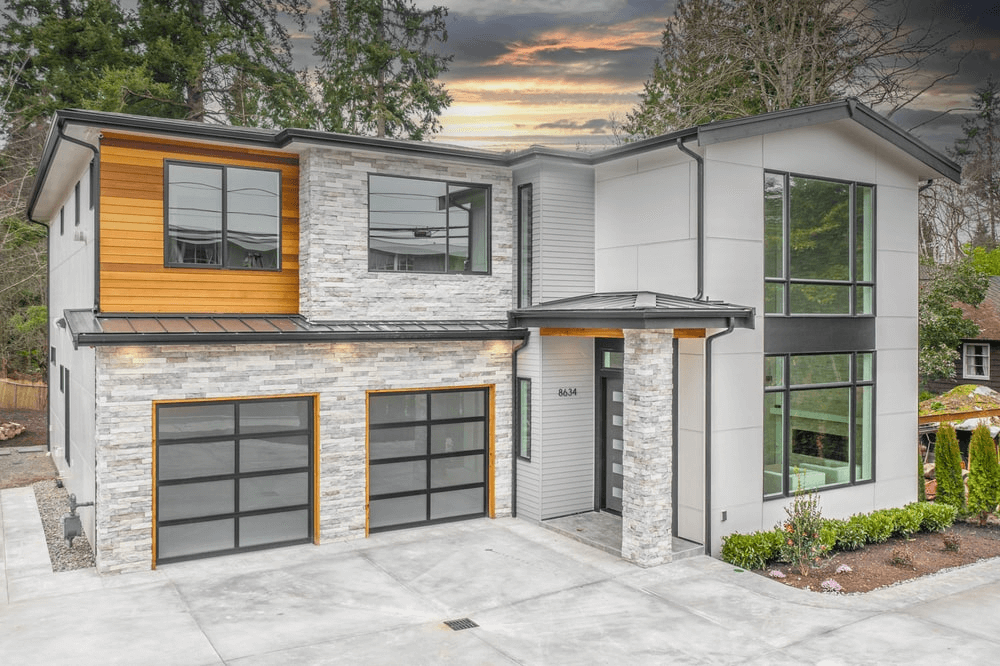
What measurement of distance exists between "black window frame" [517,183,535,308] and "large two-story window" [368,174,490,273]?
0.55 metres

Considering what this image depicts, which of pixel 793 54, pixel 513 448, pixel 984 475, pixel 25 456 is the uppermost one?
pixel 793 54

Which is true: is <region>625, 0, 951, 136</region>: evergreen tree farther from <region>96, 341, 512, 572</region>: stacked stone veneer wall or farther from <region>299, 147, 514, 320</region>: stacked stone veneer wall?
<region>96, 341, 512, 572</region>: stacked stone veneer wall

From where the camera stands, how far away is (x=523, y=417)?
11898mm

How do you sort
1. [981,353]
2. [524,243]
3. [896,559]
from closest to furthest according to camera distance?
[896,559], [524,243], [981,353]

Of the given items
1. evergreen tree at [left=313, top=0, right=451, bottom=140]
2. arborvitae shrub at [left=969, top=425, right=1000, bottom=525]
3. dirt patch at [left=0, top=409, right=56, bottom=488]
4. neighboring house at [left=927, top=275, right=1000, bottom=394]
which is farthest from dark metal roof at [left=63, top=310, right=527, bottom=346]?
neighboring house at [left=927, top=275, right=1000, bottom=394]

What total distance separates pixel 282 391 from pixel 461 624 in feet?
13.6

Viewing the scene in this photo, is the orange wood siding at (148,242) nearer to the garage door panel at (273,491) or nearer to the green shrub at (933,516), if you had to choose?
the garage door panel at (273,491)

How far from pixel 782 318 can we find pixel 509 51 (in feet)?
54.8

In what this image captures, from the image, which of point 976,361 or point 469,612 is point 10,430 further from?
point 976,361

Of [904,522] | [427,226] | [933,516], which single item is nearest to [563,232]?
[427,226]

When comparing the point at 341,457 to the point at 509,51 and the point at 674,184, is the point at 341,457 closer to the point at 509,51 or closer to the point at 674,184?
the point at 674,184

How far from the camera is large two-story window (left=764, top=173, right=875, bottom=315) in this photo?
10805 mm

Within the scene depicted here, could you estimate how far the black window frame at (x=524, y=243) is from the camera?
1201cm

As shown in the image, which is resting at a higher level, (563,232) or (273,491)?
(563,232)
